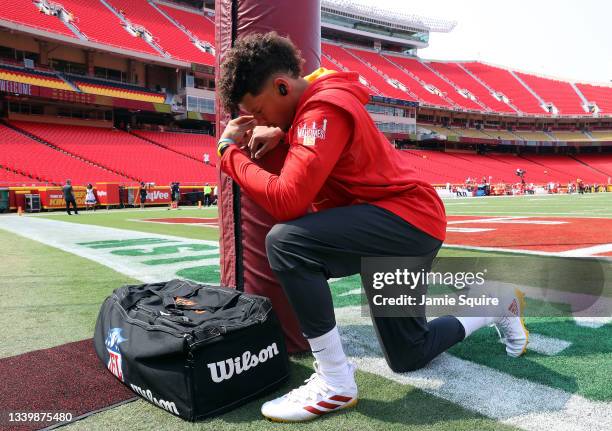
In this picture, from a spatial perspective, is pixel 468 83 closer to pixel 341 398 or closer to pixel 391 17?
pixel 391 17

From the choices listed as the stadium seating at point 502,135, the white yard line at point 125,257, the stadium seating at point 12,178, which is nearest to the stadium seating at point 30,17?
the stadium seating at point 12,178

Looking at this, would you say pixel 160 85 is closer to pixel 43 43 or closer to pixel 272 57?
pixel 43 43

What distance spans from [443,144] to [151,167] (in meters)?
35.7

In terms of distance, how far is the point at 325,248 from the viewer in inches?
63.0

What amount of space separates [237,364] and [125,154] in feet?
84.9

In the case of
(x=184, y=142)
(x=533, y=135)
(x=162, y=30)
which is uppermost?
(x=162, y=30)

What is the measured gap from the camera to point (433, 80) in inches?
2060

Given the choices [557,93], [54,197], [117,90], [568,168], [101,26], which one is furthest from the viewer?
[557,93]

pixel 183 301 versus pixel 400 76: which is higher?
pixel 400 76

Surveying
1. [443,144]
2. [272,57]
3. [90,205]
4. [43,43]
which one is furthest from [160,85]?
[272,57]

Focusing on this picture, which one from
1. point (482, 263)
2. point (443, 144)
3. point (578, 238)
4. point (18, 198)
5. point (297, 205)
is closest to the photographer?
point (297, 205)

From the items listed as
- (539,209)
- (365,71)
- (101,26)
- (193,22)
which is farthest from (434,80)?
(539,209)

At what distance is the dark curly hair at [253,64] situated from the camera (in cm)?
160

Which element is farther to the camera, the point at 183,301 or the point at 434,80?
the point at 434,80
